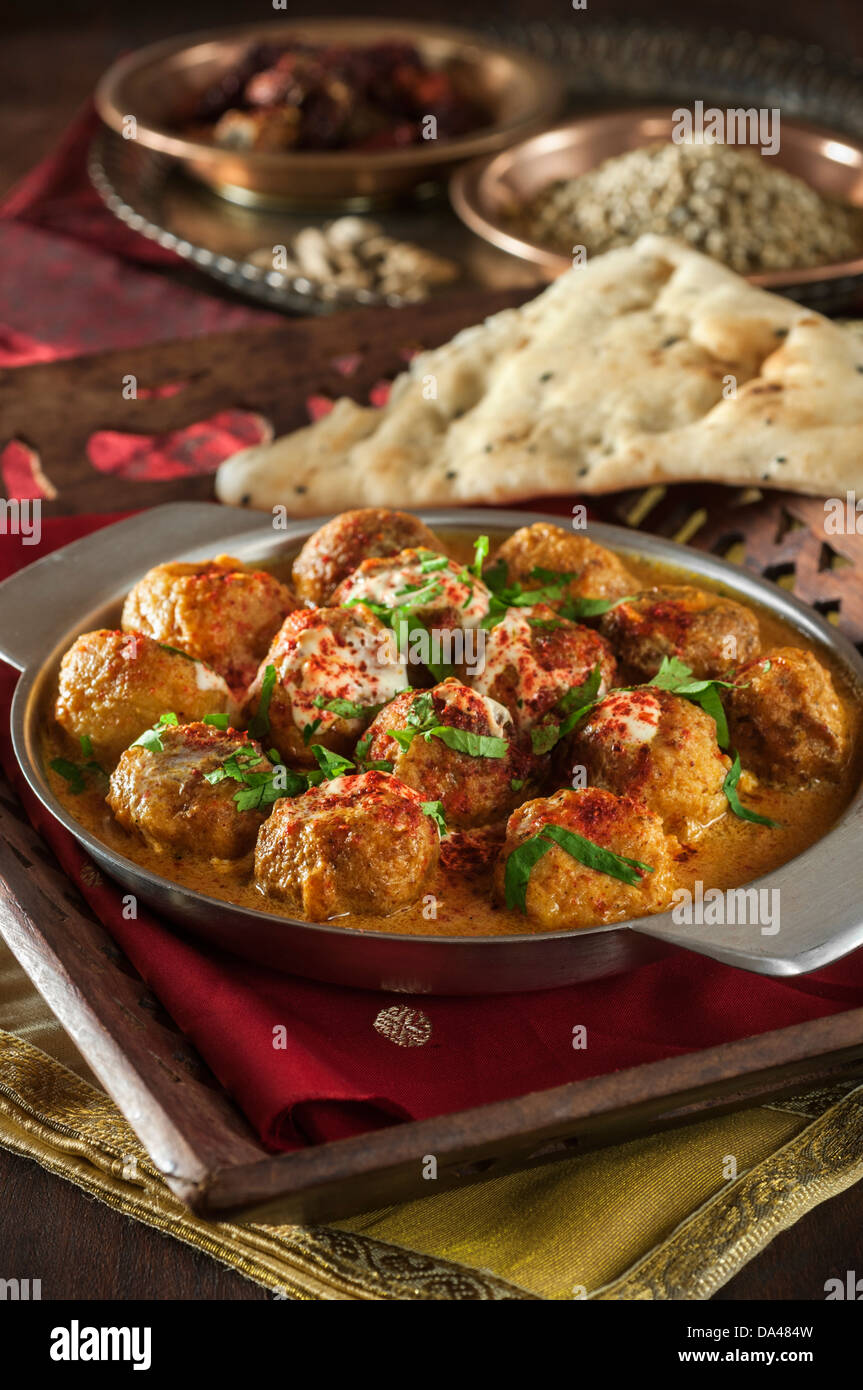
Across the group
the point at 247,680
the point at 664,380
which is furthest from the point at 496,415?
Answer: the point at 247,680

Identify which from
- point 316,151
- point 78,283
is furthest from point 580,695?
point 316,151

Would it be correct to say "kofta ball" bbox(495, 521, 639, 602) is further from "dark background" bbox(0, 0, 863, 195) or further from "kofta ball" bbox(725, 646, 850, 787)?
"dark background" bbox(0, 0, 863, 195)

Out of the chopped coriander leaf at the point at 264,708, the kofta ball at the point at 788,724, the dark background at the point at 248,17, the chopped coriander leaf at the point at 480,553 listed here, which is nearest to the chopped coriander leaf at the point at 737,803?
the kofta ball at the point at 788,724

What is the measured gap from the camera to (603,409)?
3.61 meters

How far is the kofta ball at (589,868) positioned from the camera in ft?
7.32

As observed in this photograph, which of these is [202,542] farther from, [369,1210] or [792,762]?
[369,1210]

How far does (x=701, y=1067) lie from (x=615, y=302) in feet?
8.35

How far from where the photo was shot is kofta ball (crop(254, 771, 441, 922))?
7.31ft

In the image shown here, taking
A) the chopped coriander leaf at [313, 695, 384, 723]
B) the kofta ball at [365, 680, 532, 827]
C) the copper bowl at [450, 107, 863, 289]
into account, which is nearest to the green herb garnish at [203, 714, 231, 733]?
the chopped coriander leaf at [313, 695, 384, 723]

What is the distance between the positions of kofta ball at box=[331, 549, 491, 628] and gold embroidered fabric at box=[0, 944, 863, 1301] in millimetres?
796

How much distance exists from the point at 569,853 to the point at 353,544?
1019 millimetres

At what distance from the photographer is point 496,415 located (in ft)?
12.1

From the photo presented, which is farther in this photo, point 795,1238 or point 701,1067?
point 795,1238

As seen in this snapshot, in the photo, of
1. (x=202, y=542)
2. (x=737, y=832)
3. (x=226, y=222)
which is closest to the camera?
(x=737, y=832)
